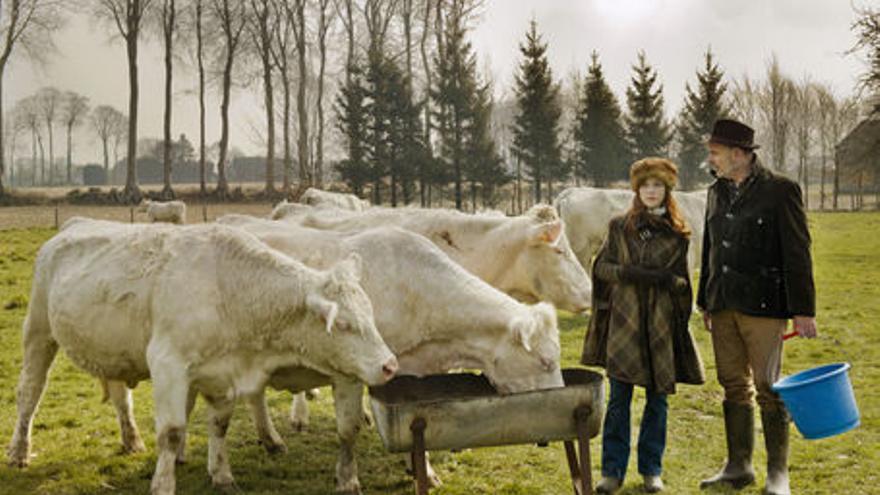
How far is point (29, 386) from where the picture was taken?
6.50 metres

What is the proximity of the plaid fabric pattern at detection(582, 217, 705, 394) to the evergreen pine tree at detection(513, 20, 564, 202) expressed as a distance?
35.2 metres

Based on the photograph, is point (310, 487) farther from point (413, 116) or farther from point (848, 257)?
point (413, 116)

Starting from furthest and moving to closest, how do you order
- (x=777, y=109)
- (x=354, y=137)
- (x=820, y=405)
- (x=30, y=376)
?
(x=777, y=109) < (x=354, y=137) < (x=30, y=376) < (x=820, y=405)

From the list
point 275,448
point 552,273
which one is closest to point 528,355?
point 275,448

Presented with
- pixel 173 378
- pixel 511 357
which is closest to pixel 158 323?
pixel 173 378

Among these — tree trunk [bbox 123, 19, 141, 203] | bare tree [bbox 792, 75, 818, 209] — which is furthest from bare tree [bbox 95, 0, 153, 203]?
bare tree [bbox 792, 75, 818, 209]

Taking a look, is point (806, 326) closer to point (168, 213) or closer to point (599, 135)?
Answer: point (168, 213)

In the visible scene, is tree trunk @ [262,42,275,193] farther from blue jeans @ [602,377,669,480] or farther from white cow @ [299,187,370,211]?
blue jeans @ [602,377,669,480]

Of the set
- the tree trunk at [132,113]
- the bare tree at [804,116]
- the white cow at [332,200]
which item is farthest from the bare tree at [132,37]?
the bare tree at [804,116]

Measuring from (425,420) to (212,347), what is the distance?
1568mm

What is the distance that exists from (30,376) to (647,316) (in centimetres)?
487

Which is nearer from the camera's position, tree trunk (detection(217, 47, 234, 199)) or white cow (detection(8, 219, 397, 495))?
white cow (detection(8, 219, 397, 495))

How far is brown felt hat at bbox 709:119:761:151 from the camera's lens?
18.1 ft

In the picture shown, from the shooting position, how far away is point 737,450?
583 cm
